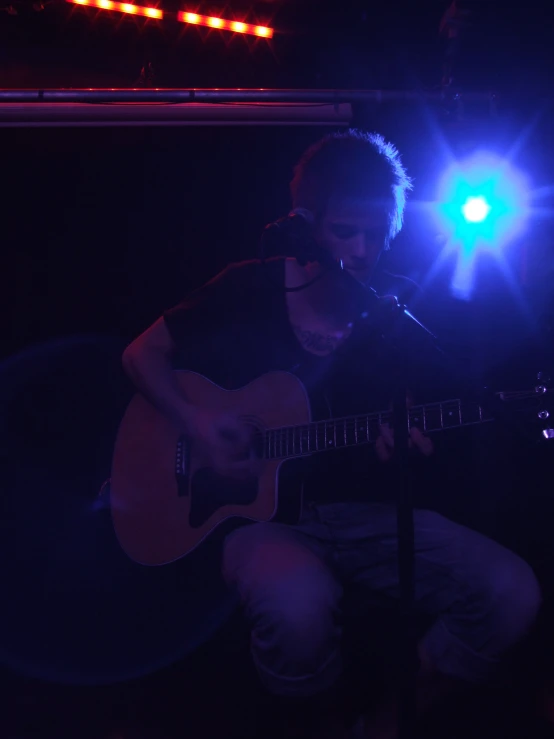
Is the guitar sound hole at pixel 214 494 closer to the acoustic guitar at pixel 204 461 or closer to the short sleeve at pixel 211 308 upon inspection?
the acoustic guitar at pixel 204 461

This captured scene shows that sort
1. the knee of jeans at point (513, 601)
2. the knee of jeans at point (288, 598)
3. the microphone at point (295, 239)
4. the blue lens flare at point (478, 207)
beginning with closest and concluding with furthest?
the microphone at point (295, 239), the knee of jeans at point (288, 598), the knee of jeans at point (513, 601), the blue lens flare at point (478, 207)

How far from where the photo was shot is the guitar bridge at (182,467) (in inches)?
75.8

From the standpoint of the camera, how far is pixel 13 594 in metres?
2.44

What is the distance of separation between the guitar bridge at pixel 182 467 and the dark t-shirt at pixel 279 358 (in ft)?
0.95

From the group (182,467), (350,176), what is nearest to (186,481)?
(182,467)

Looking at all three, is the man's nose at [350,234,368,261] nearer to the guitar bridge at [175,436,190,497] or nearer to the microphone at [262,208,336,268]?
the microphone at [262,208,336,268]

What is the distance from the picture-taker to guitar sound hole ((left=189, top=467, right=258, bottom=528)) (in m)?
1.83

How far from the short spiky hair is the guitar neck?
0.69m

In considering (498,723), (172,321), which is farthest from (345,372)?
(498,723)

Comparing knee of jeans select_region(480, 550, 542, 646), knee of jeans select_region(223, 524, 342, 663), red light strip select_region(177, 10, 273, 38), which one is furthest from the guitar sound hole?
red light strip select_region(177, 10, 273, 38)

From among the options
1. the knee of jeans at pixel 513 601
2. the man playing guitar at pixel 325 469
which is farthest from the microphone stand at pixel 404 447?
the knee of jeans at pixel 513 601

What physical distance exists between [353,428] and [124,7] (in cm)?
236

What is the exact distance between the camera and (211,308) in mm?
1936

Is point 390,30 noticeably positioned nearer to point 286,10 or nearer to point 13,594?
point 286,10
